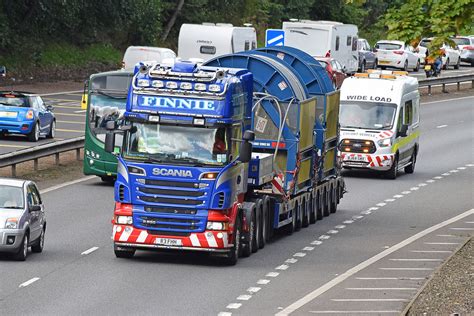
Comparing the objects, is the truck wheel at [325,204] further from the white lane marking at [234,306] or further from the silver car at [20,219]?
the white lane marking at [234,306]

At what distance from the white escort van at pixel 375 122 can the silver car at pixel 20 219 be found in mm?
16852

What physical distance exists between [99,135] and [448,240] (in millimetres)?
11626

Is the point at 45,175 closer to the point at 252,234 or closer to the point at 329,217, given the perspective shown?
the point at 329,217

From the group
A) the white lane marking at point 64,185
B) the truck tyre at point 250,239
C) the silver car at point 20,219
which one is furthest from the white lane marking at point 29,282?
the white lane marking at point 64,185

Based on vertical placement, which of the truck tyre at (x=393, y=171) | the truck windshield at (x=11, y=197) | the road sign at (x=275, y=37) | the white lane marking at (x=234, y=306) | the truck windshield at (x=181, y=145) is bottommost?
the truck tyre at (x=393, y=171)

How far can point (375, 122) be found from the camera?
1592 inches

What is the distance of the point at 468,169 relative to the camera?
4419 cm

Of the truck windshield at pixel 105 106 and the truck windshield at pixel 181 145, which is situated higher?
the truck windshield at pixel 181 145

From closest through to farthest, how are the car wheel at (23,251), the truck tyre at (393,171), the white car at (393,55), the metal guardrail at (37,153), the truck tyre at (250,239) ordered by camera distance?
the car wheel at (23,251) → the truck tyre at (250,239) → the metal guardrail at (37,153) → the truck tyre at (393,171) → the white car at (393,55)

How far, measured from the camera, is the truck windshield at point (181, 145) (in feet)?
75.7

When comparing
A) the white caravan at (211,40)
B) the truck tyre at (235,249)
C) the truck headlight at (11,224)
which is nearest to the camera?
the truck headlight at (11,224)

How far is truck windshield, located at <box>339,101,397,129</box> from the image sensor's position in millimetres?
40375

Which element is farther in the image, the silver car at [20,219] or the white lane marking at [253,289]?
the silver car at [20,219]

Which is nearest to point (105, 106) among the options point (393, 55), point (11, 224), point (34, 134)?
point (34, 134)
